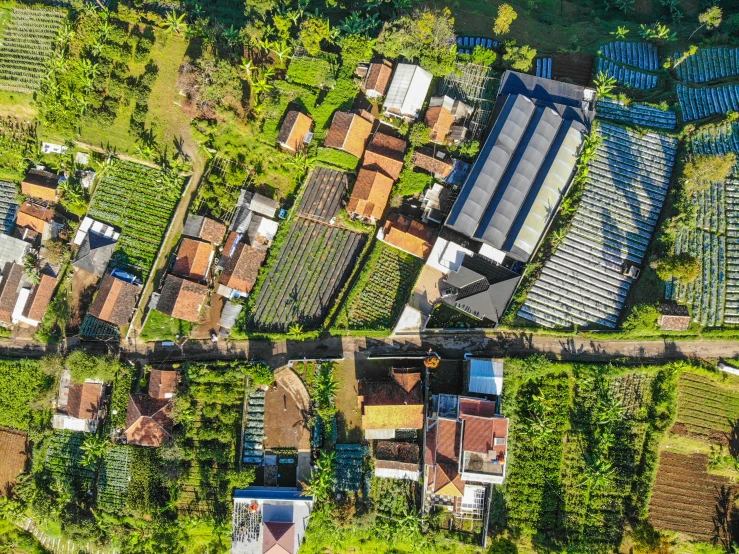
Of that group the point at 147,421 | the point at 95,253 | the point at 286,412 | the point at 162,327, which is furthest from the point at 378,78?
the point at 147,421

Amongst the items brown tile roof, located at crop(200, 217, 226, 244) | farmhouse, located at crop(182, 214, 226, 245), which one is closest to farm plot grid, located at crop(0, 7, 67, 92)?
farmhouse, located at crop(182, 214, 226, 245)

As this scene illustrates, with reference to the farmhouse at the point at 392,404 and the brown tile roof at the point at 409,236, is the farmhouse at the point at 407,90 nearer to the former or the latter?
the brown tile roof at the point at 409,236

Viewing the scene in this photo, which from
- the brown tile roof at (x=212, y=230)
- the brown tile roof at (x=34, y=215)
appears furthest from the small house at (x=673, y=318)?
the brown tile roof at (x=34, y=215)

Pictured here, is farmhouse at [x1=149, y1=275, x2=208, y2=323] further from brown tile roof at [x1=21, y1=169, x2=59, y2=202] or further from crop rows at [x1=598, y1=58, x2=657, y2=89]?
crop rows at [x1=598, y1=58, x2=657, y2=89]

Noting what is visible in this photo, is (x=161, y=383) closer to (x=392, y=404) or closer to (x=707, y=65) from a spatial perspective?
(x=392, y=404)

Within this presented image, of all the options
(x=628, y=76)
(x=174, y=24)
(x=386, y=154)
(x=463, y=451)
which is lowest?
(x=463, y=451)

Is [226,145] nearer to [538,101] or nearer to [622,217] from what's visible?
[538,101]

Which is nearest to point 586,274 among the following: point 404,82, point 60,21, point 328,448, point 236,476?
point 404,82
